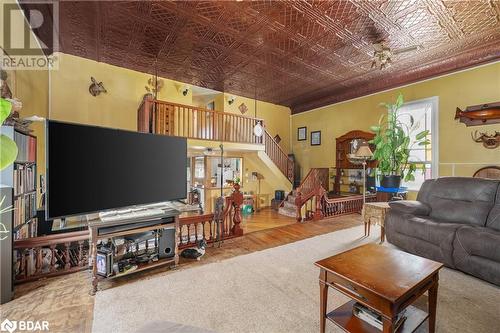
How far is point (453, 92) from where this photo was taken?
458 centimetres

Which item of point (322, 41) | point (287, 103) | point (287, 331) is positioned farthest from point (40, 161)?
point (287, 103)

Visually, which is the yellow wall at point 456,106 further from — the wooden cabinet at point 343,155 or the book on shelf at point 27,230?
the book on shelf at point 27,230

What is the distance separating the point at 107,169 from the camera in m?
2.34

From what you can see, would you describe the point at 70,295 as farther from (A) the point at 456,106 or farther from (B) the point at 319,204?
(A) the point at 456,106

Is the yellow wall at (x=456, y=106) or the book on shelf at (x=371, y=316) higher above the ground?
the yellow wall at (x=456, y=106)

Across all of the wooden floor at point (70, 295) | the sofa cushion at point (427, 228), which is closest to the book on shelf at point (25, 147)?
the wooden floor at point (70, 295)

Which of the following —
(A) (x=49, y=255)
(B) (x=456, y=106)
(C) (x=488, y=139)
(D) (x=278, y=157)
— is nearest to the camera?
(A) (x=49, y=255)

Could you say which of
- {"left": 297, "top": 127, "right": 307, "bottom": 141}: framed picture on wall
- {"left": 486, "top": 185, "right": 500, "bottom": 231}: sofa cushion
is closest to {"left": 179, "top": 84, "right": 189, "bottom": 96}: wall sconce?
{"left": 297, "top": 127, "right": 307, "bottom": 141}: framed picture on wall

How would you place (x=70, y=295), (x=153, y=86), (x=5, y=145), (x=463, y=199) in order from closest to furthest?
(x=5, y=145) < (x=70, y=295) < (x=463, y=199) < (x=153, y=86)

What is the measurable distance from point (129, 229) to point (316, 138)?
6.57 m

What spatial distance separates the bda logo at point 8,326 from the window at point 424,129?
258 inches

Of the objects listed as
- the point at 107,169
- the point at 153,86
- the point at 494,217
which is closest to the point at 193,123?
the point at 153,86

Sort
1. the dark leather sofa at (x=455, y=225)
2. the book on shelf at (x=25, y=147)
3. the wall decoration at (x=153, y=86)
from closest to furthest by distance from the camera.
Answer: the dark leather sofa at (x=455, y=225) < the book on shelf at (x=25, y=147) < the wall decoration at (x=153, y=86)

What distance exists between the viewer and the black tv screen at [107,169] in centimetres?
199
